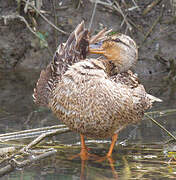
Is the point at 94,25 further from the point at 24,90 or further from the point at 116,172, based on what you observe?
the point at 116,172

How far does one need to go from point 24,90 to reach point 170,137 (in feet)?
9.48

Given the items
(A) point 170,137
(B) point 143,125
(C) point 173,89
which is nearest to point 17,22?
(C) point 173,89

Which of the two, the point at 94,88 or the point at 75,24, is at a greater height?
the point at 75,24

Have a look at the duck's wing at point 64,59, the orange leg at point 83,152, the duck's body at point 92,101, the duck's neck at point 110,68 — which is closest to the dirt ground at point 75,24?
the duck's wing at point 64,59

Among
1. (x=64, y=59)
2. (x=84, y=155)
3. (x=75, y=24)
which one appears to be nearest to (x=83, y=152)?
(x=84, y=155)

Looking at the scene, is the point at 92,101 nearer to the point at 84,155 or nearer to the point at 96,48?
the point at 84,155

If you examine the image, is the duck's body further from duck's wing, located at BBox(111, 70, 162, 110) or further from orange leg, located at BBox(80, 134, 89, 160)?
orange leg, located at BBox(80, 134, 89, 160)

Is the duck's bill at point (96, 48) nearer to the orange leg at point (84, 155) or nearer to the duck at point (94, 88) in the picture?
the duck at point (94, 88)

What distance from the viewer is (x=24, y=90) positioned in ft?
24.6

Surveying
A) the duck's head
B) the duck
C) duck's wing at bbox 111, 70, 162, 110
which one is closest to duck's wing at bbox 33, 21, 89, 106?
the duck

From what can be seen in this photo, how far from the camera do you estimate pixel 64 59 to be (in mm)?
5211

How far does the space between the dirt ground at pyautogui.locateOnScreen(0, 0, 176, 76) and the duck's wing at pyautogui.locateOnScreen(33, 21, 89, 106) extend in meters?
3.55

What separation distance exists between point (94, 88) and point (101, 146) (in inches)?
40.3

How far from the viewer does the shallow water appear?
4340 millimetres
